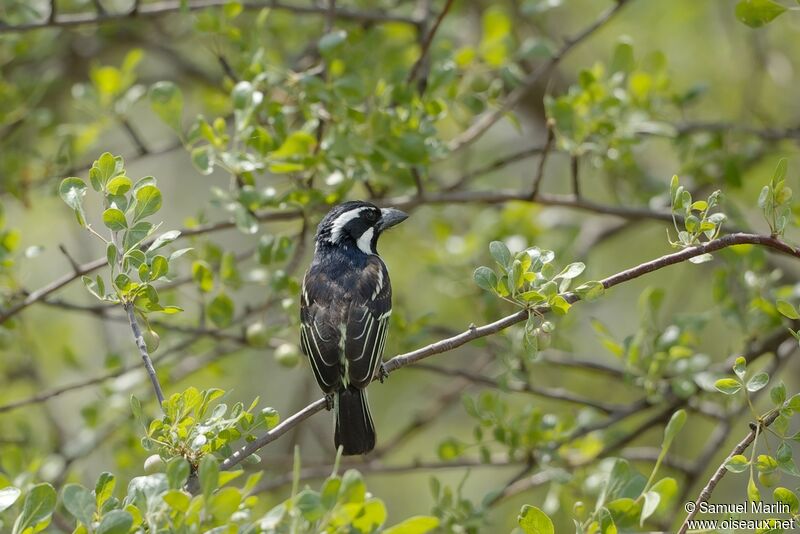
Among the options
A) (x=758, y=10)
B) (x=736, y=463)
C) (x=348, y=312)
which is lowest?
(x=348, y=312)

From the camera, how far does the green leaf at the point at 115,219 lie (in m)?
2.99

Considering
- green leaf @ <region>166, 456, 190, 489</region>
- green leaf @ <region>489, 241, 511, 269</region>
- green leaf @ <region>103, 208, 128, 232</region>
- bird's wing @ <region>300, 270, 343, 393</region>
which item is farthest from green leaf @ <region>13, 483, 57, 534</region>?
bird's wing @ <region>300, 270, 343, 393</region>

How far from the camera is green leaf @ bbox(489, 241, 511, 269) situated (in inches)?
122

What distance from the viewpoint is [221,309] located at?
15.1ft

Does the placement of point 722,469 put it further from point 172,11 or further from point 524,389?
point 172,11

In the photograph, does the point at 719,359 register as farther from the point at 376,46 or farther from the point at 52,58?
the point at 52,58

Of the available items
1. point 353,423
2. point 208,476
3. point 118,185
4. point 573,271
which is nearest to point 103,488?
point 208,476

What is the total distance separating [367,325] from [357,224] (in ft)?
3.00

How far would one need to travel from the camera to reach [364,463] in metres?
5.82

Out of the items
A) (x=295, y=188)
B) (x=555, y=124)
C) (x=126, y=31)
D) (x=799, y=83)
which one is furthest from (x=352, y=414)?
(x=799, y=83)

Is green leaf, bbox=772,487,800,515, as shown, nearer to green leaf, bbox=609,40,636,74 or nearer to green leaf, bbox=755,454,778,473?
green leaf, bbox=755,454,778,473

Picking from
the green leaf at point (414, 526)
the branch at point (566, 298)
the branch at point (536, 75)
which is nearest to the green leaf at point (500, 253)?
the branch at point (566, 298)

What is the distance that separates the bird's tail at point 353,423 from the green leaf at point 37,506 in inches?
71.1

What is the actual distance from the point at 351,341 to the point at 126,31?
3724mm
